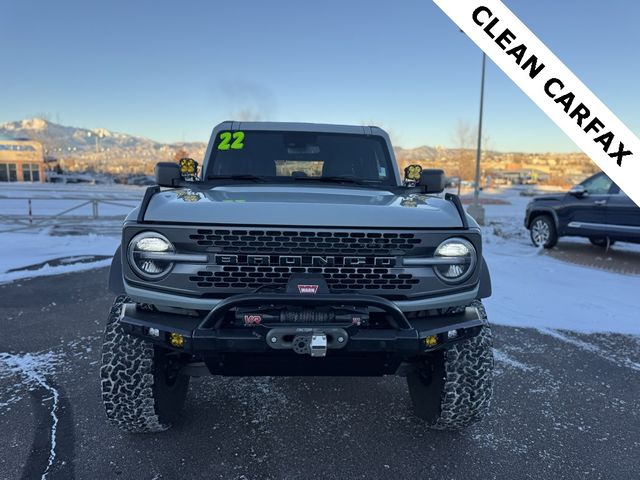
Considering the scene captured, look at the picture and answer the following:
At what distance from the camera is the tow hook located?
2.14 metres

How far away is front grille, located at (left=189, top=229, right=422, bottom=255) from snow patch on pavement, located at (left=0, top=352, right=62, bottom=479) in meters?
1.69

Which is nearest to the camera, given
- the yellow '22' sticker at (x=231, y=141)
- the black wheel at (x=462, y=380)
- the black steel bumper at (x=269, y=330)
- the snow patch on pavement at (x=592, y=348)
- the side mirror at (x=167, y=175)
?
the black steel bumper at (x=269, y=330)

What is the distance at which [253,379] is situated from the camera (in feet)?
11.8

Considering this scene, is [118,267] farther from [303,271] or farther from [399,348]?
[399,348]

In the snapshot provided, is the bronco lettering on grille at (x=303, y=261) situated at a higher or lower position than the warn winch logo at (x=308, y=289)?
higher

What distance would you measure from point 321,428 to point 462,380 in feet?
3.06

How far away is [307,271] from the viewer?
2320mm

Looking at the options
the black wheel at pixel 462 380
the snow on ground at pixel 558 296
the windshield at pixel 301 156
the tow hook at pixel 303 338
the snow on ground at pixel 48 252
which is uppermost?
the windshield at pixel 301 156

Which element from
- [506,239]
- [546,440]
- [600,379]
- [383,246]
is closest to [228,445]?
[383,246]

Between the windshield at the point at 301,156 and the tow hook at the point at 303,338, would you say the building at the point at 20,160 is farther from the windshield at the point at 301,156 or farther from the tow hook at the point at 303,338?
the tow hook at the point at 303,338

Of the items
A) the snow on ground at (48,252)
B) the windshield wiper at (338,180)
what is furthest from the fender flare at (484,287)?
the snow on ground at (48,252)

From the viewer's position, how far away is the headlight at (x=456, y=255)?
2.40 metres

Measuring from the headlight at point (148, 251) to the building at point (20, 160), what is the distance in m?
67.9

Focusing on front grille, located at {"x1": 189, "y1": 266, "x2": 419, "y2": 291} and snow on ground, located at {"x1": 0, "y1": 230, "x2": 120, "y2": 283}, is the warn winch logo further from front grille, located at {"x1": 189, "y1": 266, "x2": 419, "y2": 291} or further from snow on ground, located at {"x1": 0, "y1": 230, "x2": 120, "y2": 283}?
snow on ground, located at {"x1": 0, "y1": 230, "x2": 120, "y2": 283}
